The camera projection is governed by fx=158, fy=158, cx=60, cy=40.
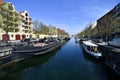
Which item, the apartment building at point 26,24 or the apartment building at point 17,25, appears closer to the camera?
the apartment building at point 17,25

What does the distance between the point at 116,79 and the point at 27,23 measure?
84.2 m

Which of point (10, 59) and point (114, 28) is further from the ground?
point (114, 28)

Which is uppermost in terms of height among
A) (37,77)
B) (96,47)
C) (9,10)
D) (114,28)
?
(9,10)

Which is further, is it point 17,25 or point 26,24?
point 26,24

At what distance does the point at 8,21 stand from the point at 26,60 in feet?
83.0

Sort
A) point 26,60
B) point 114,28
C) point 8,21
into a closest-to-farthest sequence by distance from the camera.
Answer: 1. point 26,60
2. point 8,21
3. point 114,28

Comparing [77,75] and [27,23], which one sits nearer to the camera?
[77,75]

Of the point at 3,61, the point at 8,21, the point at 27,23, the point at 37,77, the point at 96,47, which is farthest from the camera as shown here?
the point at 27,23

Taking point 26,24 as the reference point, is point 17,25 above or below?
below

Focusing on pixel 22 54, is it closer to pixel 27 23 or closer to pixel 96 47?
pixel 96 47

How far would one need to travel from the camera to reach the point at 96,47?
30094mm

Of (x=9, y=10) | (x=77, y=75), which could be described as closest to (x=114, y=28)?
(x=9, y=10)

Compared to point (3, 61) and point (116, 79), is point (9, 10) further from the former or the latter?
point (116, 79)

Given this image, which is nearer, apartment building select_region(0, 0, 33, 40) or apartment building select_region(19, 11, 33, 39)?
apartment building select_region(0, 0, 33, 40)
